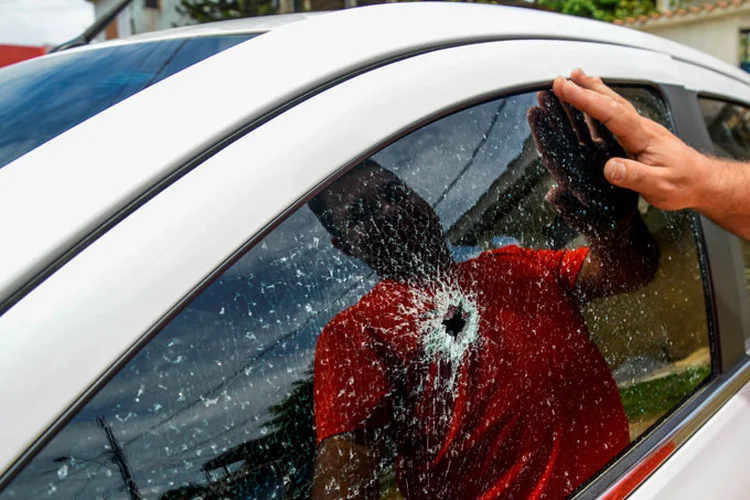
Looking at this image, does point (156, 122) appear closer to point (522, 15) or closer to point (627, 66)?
point (522, 15)

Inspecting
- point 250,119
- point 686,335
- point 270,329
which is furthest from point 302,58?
point 686,335

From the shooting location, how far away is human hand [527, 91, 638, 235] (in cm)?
130

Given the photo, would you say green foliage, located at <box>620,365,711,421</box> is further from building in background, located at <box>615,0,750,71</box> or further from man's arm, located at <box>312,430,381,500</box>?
building in background, located at <box>615,0,750,71</box>

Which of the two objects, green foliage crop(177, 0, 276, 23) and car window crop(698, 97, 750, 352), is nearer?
car window crop(698, 97, 750, 352)

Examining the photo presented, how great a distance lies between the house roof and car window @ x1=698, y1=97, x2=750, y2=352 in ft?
37.0

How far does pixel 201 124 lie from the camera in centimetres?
85

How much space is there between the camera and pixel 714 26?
12.4 meters

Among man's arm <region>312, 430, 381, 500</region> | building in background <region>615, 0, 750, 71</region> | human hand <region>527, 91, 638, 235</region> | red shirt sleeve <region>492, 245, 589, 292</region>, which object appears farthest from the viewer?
building in background <region>615, 0, 750, 71</region>

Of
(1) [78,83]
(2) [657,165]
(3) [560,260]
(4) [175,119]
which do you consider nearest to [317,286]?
(4) [175,119]

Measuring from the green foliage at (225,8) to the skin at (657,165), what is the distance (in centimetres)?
1124

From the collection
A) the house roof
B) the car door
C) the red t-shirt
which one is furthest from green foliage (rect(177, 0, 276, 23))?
the red t-shirt

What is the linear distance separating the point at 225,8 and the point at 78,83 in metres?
12.2

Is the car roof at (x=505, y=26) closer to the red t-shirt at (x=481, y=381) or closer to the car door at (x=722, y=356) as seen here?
the car door at (x=722, y=356)

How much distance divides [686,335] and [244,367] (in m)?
1.06
